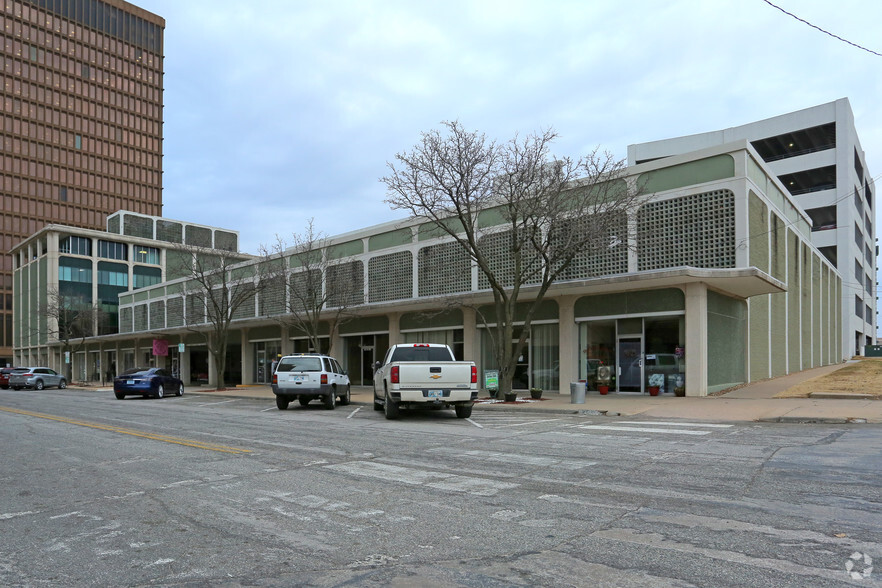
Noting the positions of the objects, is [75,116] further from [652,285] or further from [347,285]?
[652,285]

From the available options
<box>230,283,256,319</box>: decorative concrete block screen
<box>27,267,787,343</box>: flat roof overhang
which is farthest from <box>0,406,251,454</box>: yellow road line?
<box>230,283,256,319</box>: decorative concrete block screen

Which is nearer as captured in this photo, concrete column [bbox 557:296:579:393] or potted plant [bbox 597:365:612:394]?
potted plant [bbox 597:365:612:394]

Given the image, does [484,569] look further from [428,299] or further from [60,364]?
[60,364]

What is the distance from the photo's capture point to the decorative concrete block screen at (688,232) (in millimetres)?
21188

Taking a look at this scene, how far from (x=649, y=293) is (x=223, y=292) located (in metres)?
25.5

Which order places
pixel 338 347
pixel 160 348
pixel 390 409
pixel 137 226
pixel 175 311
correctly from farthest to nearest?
1. pixel 137 226
2. pixel 175 311
3. pixel 160 348
4. pixel 338 347
5. pixel 390 409

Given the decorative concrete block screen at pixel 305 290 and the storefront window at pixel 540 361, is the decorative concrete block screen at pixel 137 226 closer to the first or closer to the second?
the decorative concrete block screen at pixel 305 290

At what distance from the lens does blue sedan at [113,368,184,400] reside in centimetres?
3120

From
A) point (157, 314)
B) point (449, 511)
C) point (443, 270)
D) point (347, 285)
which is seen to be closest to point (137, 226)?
point (157, 314)

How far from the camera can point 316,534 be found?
5.66m

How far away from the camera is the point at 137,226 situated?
3514 inches

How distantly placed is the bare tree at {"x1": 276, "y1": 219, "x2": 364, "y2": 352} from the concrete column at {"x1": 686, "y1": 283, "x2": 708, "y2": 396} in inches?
646

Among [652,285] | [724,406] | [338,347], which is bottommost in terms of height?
[724,406]

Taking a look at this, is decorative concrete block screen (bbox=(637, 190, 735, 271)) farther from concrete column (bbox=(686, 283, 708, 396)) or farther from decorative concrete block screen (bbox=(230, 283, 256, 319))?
decorative concrete block screen (bbox=(230, 283, 256, 319))
